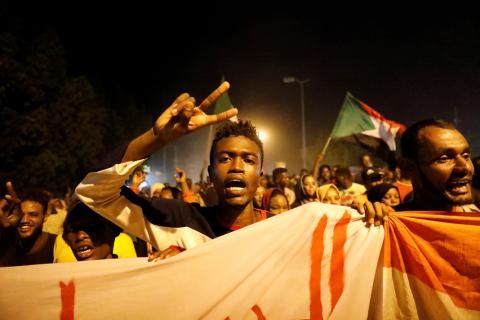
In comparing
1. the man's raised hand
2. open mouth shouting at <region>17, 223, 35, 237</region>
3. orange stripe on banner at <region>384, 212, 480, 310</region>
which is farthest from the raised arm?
open mouth shouting at <region>17, 223, 35, 237</region>

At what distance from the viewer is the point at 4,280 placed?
2080 mm

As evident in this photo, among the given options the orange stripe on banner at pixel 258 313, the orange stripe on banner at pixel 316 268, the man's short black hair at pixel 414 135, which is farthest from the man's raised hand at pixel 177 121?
the man's short black hair at pixel 414 135

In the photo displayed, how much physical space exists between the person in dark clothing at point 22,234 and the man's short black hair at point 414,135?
10.2 feet

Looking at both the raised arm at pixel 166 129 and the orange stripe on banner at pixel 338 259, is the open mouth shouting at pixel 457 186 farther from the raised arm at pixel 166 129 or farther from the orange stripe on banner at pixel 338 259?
the raised arm at pixel 166 129

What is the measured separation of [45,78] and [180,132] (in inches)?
781

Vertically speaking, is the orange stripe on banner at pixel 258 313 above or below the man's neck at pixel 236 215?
below

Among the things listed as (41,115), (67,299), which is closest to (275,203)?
(67,299)

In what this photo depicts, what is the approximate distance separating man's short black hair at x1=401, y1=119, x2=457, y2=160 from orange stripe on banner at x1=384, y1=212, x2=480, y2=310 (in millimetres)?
391

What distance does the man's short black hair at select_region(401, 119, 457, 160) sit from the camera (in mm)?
2252

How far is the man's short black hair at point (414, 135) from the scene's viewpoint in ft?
7.39

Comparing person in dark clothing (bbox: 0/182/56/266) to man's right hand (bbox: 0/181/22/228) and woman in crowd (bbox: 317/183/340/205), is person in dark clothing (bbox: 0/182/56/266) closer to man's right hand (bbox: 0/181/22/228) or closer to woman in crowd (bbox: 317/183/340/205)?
man's right hand (bbox: 0/181/22/228)

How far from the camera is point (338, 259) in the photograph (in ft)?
7.09

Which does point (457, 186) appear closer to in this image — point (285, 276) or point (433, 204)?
point (433, 204)

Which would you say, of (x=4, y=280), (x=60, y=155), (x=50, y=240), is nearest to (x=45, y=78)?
(x=60, y=155)
